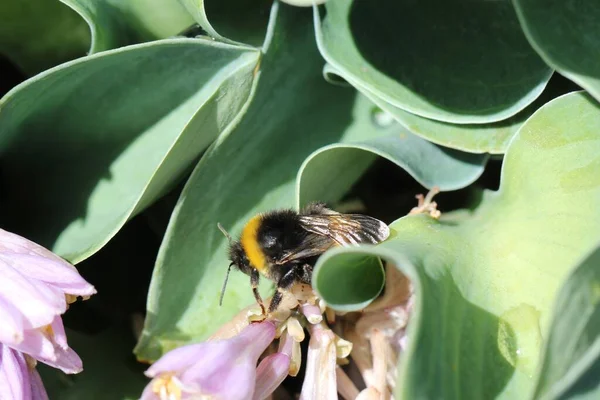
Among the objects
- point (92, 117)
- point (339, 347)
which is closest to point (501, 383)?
point (339, 347)

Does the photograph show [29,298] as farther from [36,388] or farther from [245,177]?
[245,177]

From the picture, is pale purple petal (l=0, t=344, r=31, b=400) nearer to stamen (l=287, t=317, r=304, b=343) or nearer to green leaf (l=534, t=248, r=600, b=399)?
stamen (l=287, t=317, r=304, b=343)

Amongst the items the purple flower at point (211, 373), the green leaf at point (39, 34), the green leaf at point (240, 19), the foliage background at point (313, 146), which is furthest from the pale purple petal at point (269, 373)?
the green leaf at point (39, 34)

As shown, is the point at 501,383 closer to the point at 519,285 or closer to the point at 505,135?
the point at 519,285

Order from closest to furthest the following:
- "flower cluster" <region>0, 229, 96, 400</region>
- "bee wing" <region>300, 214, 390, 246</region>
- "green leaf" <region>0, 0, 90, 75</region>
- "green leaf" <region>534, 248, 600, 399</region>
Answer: "green leaf" <region>534, 248, 600, 399</region>
"flower cluster" <region>0, 229, 96, 400</region>
"bee wing" <region>300, 214, 390, 246</region>
"green leaf" <region>0, 0, 90, 75</region>

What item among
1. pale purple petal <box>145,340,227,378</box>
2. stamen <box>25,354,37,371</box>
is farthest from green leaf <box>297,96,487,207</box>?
stamen <box>25,354,37,371</box>

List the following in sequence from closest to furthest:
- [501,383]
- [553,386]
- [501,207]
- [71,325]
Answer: [553,386]
[501,383]
[501,207]
[71,325]
